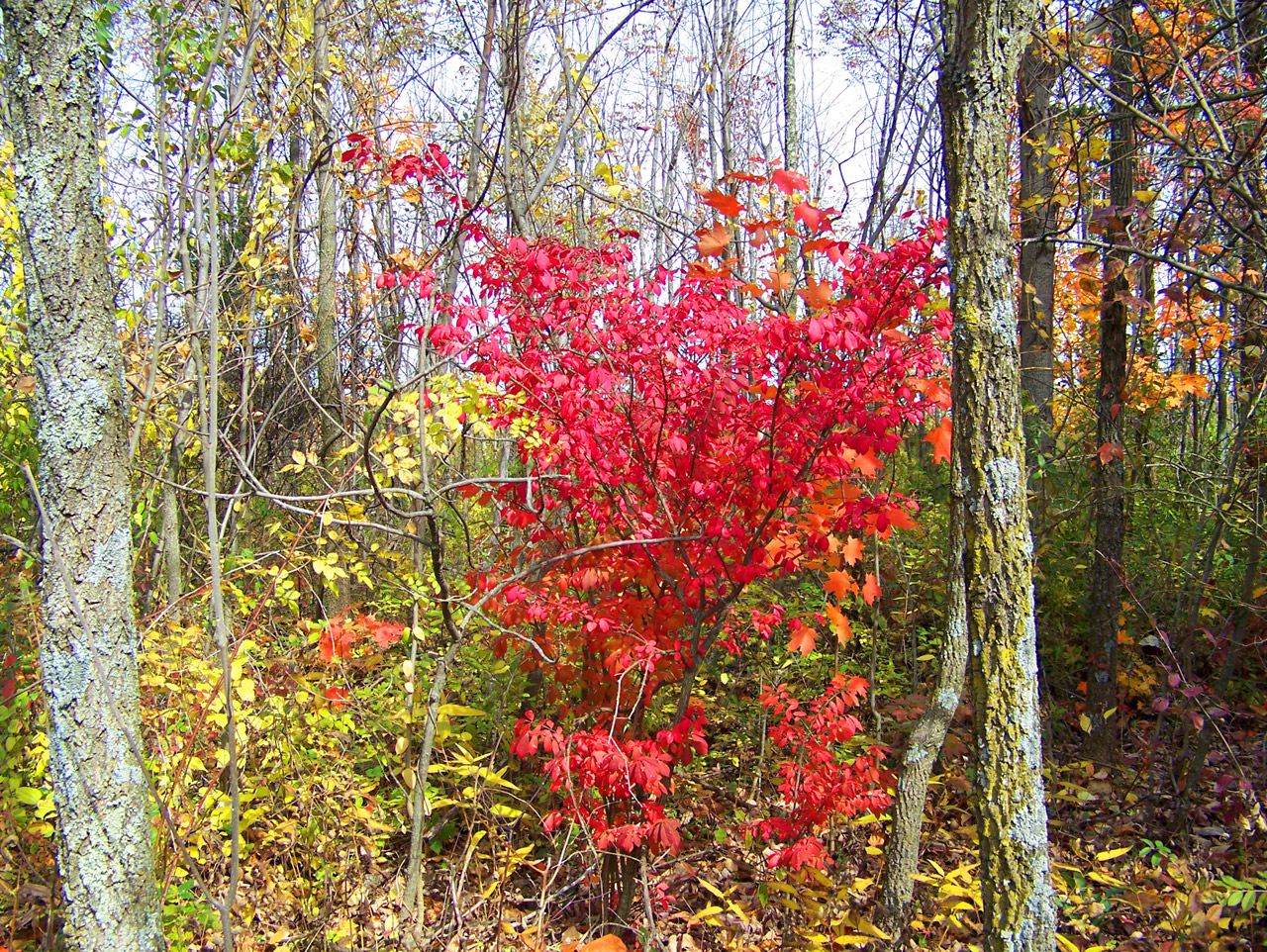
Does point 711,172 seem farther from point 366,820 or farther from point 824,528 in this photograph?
point 366,820

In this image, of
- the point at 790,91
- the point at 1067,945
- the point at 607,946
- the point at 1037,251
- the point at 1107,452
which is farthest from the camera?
the point at 790,91

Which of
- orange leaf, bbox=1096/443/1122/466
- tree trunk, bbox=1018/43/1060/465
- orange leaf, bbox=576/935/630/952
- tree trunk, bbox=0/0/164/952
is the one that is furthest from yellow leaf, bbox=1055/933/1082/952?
tree trunk, bbox=0/0/164/952

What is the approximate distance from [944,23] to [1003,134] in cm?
34

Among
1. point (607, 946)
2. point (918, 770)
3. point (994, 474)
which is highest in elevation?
point (994, 474)

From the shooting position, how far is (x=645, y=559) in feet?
11.7

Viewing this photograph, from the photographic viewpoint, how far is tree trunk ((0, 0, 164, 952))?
5.90ft

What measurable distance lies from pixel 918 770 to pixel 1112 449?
77.2 inches

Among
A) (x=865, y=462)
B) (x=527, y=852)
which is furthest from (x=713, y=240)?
(x=527, y=852)

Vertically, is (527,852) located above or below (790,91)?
below

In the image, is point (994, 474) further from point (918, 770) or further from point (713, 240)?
point (918, 770)

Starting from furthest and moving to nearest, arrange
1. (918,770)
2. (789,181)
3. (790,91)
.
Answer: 1. (790,91)
2. (918,770)
3. (789,181)

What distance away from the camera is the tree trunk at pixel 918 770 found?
3385 millimetres

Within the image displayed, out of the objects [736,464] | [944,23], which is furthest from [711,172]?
[944,23]

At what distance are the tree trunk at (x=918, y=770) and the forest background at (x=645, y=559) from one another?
0.02m
